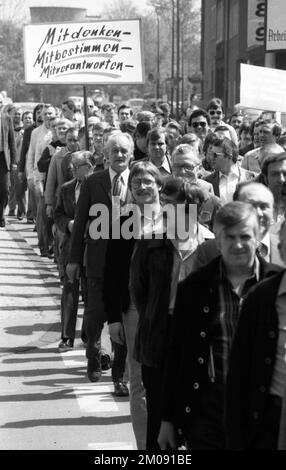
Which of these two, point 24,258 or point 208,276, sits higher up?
A: point 208,276

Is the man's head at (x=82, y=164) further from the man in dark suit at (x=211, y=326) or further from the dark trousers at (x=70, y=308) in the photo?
the man in dark suit at (x=211, y=326)

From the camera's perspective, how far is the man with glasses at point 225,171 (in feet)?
32.2

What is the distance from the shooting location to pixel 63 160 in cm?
1365

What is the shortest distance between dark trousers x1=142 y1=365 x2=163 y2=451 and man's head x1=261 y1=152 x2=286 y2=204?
1.87m

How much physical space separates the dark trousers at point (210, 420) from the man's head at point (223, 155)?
14.9 feet

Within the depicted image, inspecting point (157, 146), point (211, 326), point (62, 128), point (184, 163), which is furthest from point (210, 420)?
point (62, 128)

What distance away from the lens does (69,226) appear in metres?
11.0

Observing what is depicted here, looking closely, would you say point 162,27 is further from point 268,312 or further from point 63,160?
point 268,312

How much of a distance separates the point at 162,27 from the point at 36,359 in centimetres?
9040

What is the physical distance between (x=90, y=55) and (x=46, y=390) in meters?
5.21

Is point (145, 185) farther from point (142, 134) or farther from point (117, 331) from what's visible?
point (142, 134)

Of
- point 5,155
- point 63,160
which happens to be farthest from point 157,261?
point 5,155

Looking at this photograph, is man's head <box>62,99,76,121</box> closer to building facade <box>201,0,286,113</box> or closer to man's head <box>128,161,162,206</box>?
man's head <box>128,161,162,206</box>
